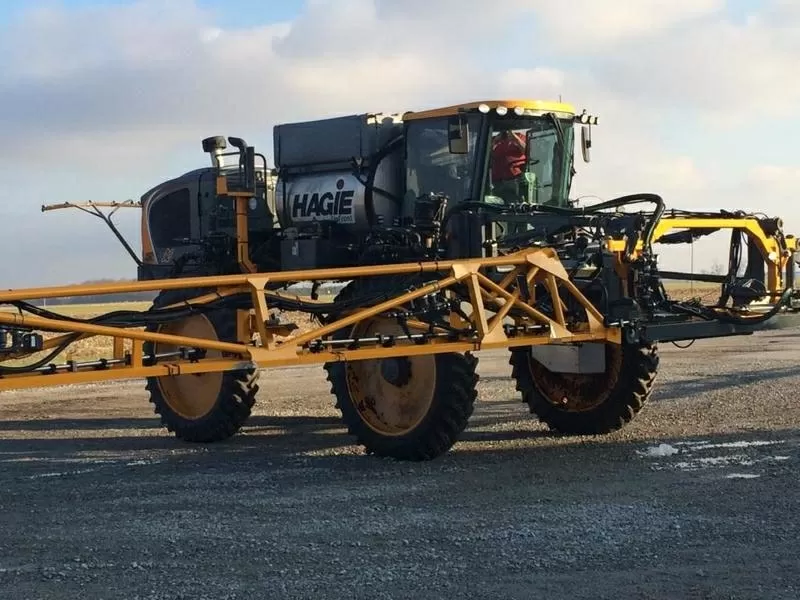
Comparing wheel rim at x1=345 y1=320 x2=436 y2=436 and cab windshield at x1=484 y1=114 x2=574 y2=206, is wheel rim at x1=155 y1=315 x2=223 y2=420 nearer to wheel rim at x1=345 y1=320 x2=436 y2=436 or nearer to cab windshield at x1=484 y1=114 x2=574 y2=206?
wheel rim at x1=345 y1=320 x2=436 y2=436

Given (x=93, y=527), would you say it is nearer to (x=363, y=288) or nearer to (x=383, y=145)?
(x=363, y=288)

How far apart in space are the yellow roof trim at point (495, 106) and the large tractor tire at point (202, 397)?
289 centimetres

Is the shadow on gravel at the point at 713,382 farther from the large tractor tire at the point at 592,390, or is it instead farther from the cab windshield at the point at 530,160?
the cab windshield at the point at 530,160

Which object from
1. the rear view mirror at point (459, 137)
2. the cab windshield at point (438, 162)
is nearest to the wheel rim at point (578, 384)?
the cab windshield at point (438, 162)

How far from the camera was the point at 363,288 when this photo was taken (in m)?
10.1

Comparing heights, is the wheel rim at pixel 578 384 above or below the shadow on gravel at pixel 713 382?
above

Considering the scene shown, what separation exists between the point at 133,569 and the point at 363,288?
4.30 metres

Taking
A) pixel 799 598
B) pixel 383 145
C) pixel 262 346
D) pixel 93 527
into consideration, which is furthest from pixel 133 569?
pixel 383 145

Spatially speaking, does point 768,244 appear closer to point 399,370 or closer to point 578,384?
point 578,384

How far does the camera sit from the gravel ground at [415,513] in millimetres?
5883

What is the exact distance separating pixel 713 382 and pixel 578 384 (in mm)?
5553

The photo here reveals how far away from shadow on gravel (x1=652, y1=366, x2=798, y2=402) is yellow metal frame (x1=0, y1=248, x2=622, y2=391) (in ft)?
16.9

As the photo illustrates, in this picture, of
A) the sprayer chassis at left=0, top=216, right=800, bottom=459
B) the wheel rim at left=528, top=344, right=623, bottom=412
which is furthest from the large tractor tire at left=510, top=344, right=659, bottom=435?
the sprayer chassis at left=0, top=216, right=800, bottom=459

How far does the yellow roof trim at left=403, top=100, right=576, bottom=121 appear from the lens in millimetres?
10609
